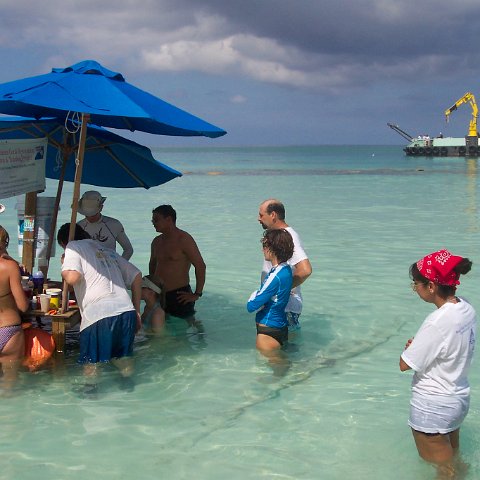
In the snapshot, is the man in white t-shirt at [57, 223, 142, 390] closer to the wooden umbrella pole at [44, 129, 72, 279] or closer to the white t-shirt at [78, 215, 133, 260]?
the wooden umbrella pole at [44, 129, 72, 279]

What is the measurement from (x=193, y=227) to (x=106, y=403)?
40.1 ft

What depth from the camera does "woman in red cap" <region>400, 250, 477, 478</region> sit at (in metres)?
3.39

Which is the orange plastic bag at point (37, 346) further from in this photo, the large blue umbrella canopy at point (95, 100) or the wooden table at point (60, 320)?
the large blue umbrella canopy at point (95, 100)

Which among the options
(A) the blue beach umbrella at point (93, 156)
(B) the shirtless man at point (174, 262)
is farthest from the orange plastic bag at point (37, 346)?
(B) the shirtless man at point (174, 262)

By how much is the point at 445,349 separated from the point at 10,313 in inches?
139

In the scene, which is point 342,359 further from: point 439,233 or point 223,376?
point 439,233

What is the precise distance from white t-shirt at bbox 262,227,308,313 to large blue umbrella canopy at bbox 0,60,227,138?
118 centimetres

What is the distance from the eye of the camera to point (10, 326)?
17.4 feet

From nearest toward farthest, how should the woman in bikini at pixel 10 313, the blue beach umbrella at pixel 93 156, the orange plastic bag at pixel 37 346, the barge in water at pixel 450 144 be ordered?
1. the woman in bikini at pixel 10 313
2. the orange plastic bag at pixel 37 346
3. the blue beach umbrella at pixel 93 156
4. the barge in water at pixel 450 144

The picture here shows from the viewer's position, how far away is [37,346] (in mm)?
5535

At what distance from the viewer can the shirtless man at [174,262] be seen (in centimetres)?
693

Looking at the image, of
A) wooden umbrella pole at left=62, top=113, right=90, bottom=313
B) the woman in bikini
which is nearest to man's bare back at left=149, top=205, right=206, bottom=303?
wooden umbrella pole at left=62, top=113, right=90, bottom=313

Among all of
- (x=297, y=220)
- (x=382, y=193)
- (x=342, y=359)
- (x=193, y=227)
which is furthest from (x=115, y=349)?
(x=382, y=193)

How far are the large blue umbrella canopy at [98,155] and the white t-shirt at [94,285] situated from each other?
145 cm
